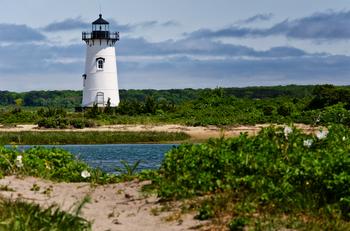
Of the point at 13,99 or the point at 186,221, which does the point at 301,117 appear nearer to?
the point at 186,221

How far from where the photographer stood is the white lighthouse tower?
62688 mm

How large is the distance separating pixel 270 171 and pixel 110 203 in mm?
2830

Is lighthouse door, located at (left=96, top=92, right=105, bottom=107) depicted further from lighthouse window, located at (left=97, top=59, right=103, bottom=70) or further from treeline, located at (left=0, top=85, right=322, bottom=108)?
treeline, located at (left=0, top=85, right=322, bottom=108)

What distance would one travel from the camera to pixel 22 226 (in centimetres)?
1112

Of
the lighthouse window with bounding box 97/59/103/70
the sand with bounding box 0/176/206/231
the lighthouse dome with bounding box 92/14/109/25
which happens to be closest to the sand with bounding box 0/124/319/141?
the lighthouse window with bounding box 97/59/103/70

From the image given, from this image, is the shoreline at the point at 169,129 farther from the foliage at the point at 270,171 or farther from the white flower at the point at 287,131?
the foliage at the point at 270,171

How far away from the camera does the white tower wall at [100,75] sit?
2469 inches

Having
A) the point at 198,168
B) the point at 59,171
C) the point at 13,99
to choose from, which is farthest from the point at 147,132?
the point at 13,99

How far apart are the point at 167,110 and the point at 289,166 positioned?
47.5 metres

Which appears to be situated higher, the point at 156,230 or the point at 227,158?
the point at 227,158

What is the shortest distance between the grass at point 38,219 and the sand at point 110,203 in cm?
50

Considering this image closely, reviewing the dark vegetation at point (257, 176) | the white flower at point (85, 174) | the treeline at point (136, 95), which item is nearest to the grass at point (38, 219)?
the dark vegetation at point (257, 176)

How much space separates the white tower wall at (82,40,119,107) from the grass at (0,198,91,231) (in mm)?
50182

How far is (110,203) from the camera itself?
545 inches
